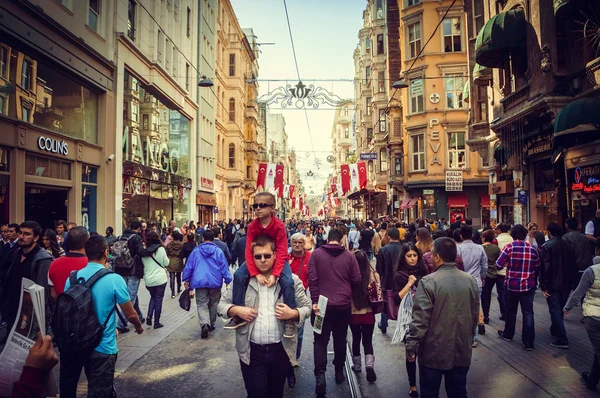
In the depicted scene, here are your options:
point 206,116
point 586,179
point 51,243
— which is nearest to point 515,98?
point 586,179

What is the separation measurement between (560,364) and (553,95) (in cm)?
943

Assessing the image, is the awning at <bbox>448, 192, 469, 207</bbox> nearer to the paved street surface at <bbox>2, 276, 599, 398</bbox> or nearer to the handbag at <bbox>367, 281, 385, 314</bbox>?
the paved street surface at <bbox>2, 276, 599, 398</bbox>

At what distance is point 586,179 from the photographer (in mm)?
12453

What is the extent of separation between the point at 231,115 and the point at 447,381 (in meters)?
41.2

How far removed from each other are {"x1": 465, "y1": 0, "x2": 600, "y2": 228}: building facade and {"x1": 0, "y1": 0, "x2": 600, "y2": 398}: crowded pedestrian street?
0.24ft

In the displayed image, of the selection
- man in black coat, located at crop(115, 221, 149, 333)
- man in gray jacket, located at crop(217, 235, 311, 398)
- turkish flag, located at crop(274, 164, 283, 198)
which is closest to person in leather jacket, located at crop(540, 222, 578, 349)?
man in gray jacket, located at crop(217, 235, 311, 398)

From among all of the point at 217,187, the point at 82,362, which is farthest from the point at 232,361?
the point at 217,187

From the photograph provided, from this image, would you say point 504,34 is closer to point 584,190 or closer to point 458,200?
point 584,190

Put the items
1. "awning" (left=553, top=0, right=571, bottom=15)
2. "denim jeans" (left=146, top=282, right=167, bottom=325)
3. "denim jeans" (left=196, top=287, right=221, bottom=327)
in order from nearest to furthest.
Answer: "denim jeans" (left=196, top=287, right=221, bottom=327) < "denim jeans" (left=146, top=282, right=167, bottom=325) < "awning" (left=553, top=0, right=571, bottom=15)

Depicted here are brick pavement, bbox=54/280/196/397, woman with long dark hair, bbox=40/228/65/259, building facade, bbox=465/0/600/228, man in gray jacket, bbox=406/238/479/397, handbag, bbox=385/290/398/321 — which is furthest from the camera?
building facade, bbox=465/0/600/228

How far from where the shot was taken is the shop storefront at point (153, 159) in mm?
19892

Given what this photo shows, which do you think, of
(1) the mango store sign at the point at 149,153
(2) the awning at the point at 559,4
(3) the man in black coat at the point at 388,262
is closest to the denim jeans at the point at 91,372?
(3) the man in black coat at the point at 388,262

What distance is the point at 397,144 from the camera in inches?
1321

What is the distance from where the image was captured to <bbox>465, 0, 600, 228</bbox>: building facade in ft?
39.1
